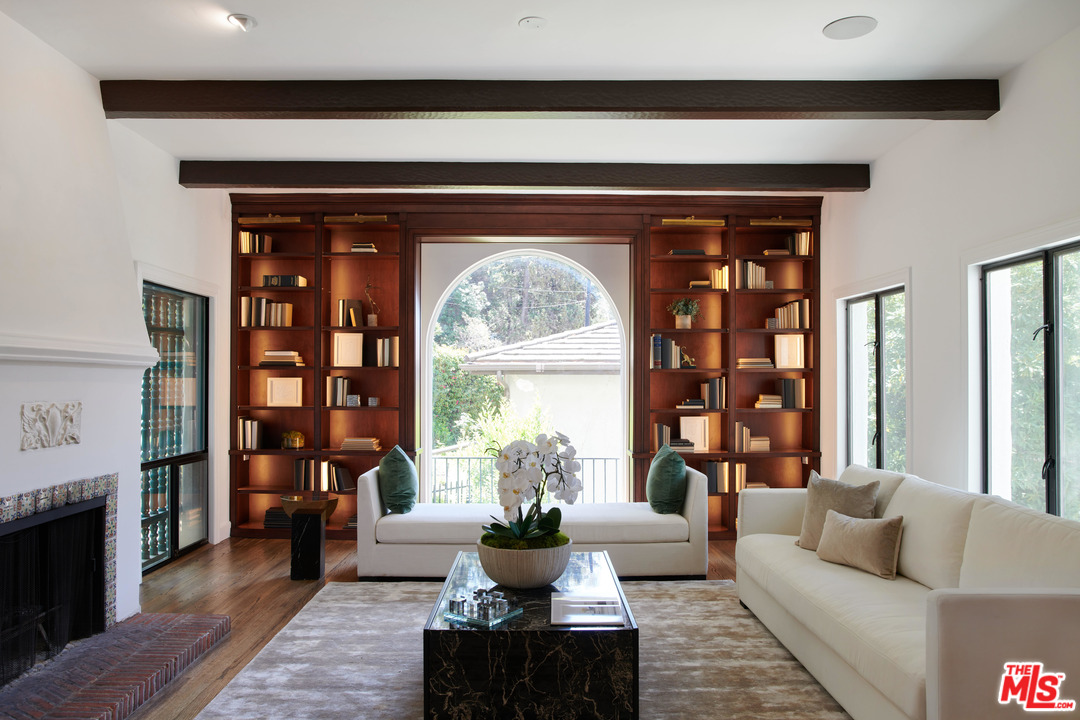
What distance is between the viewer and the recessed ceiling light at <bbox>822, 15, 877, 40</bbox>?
2.91 m

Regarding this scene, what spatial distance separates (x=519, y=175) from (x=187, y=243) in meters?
2.48

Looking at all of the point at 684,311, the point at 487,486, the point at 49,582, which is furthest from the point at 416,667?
the point at 487,486

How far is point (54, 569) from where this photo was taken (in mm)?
3199

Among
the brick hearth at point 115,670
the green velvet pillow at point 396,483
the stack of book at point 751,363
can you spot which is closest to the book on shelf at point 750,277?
the stack of book at point 751,363

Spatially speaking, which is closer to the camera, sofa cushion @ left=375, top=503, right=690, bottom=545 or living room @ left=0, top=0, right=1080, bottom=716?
living room @ left=0, top=0, right=1080, bottom=716

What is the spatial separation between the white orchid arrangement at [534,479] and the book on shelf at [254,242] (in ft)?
12.6

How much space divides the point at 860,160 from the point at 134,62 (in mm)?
4569

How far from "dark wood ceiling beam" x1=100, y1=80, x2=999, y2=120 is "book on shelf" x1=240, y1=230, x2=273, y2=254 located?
2356 mm

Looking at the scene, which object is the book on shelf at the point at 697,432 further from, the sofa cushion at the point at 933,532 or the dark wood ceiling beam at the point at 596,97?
the dark wood ceiling beam at the point at 596,97

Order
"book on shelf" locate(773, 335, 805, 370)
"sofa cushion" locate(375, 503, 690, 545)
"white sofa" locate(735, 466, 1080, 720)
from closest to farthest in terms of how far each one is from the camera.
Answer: "white sofa" locate(735, 466, 1080, 720), "sofa cushion" locate(375, 503, 690, 545), "book on shelf" locate(773, 335, 805, 370)

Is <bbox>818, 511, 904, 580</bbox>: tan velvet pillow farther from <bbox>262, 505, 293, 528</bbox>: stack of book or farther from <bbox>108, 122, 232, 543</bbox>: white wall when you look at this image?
<bbox>108, 122, 232, 543</bbox>: white wall

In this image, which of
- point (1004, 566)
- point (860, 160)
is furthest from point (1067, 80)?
point (1004, 566)

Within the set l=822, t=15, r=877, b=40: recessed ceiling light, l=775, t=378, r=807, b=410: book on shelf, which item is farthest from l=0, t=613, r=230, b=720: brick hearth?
l=775, t=378, r=807, b=410: book on shelf

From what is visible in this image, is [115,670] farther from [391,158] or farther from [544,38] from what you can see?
[391,158]
